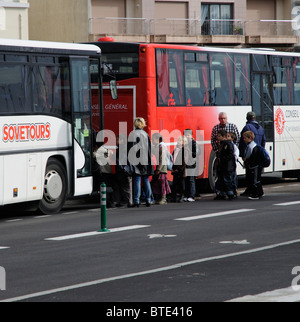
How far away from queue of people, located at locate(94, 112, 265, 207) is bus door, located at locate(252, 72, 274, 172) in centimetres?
255

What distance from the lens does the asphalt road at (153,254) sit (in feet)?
30.1

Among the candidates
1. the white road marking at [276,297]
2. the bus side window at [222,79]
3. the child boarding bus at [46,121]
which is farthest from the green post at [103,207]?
the bus side window at [222,79]

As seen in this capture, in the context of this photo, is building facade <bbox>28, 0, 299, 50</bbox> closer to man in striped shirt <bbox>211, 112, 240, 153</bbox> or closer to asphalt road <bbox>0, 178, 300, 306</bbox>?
man in striped shirt <bbox>211, 112, 240, 153</bbox>

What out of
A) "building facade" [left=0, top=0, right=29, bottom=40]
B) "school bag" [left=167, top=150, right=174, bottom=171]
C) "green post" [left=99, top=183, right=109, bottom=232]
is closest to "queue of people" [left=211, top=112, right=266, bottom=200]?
"school bag" [left=167, top=150, right=174, bottom=171]

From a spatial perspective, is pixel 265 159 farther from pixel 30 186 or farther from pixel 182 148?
pixel 30 186

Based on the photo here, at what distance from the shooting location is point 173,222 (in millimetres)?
15547

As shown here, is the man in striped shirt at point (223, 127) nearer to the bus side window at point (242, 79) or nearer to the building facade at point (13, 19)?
the bus side window at point (242, 79)

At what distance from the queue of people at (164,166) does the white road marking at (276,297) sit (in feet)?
32.2

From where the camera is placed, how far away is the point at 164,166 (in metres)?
19.1

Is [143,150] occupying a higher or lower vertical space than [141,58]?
lower

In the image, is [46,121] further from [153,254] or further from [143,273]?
[143,273]

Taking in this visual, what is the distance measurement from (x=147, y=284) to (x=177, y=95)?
1158 centimetres

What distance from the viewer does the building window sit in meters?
51.5
